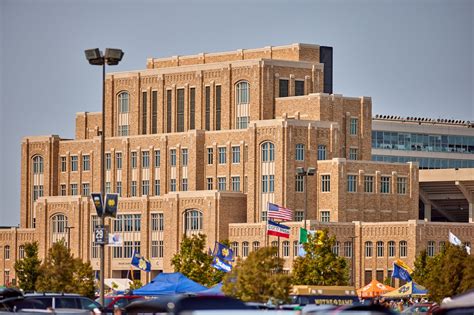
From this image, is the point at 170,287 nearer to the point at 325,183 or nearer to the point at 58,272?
the point at 58,272

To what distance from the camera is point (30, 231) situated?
499 feet

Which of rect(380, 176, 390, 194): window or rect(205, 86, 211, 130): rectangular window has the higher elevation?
rect(205, 86, 211, 130): rectangular window

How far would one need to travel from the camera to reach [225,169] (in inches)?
5571

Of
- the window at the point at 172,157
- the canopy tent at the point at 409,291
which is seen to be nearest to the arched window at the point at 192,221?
the window at the point at 172,157

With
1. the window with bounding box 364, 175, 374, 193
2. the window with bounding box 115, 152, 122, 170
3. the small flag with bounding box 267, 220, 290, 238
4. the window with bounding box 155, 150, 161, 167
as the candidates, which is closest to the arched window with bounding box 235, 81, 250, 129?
the window with bounding box 155, 150, 161, 167

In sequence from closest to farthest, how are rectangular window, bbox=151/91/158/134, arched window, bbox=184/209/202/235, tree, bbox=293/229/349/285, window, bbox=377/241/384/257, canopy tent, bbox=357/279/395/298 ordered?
1. canopy tent, bbox=357/279/395/298
2. tree, bbox=293/229/349/285
3. window, bbox=377/241/384/257
4. arched window, bbox=184/209/202/235
5. rectangular window, bbox=151/91/158/134

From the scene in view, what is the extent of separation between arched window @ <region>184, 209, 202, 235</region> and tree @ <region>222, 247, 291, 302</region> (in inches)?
2647

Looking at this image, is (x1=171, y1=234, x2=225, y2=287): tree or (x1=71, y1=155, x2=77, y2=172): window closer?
(x1=171, y1=234, x2=225, y2=287): tree

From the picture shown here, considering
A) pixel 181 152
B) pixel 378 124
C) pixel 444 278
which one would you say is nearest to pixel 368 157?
pixel 181 152

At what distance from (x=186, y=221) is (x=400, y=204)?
68.2 feet

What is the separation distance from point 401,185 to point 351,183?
613 centimetres

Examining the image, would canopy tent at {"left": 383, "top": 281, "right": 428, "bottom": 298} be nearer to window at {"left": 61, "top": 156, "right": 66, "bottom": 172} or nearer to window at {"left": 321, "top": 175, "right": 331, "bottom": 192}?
window at {"left": 321, "top": 175, "right": 331, "bottom": 192}

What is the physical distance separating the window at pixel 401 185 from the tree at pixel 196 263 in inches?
871

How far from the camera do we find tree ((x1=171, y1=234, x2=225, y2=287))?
121 metres
